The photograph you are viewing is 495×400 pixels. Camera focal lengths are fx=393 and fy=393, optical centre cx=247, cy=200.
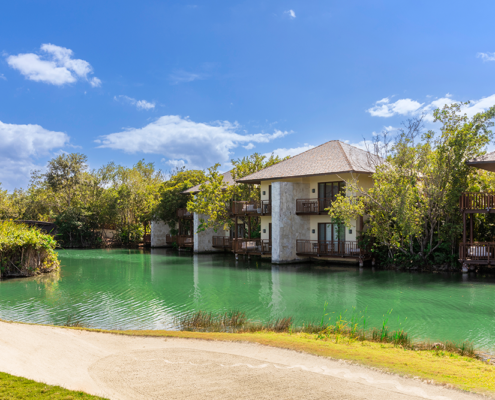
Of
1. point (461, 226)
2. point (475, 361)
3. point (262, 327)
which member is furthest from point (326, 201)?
point (475, 361)

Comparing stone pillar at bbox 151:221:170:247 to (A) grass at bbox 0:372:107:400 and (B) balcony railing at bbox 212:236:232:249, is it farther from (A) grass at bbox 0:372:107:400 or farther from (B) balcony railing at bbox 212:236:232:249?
(A) grass at bbox 0:372:107:400

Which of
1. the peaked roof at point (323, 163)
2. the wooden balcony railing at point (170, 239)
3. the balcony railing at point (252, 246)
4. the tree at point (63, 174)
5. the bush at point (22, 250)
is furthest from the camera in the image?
the tree at point (63, 174)

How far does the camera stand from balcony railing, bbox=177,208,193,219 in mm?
38375

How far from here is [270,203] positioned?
28891 mm

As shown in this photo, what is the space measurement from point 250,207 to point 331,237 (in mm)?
6708

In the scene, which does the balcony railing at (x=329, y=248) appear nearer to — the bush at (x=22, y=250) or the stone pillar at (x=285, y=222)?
the stone pillar at (x=285, y=222)

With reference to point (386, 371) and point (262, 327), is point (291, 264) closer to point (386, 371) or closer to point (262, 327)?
point (262, 327)

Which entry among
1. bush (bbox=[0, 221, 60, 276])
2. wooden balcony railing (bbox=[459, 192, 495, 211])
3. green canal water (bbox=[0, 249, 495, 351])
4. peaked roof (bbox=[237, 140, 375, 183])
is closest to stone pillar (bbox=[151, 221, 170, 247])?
peaked roof (bbox=[237, 140, 375, 183])

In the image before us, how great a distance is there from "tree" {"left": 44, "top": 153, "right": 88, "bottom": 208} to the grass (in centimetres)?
4956

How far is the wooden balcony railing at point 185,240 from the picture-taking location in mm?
38500

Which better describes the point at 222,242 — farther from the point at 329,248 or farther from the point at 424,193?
the point at 424,193

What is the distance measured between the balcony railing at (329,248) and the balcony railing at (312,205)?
2049mm

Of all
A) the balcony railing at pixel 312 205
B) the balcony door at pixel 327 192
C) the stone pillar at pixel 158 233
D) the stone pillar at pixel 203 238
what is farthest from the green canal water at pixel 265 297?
the stone pillar at pixel 158 233

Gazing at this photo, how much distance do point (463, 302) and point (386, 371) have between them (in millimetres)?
10086
